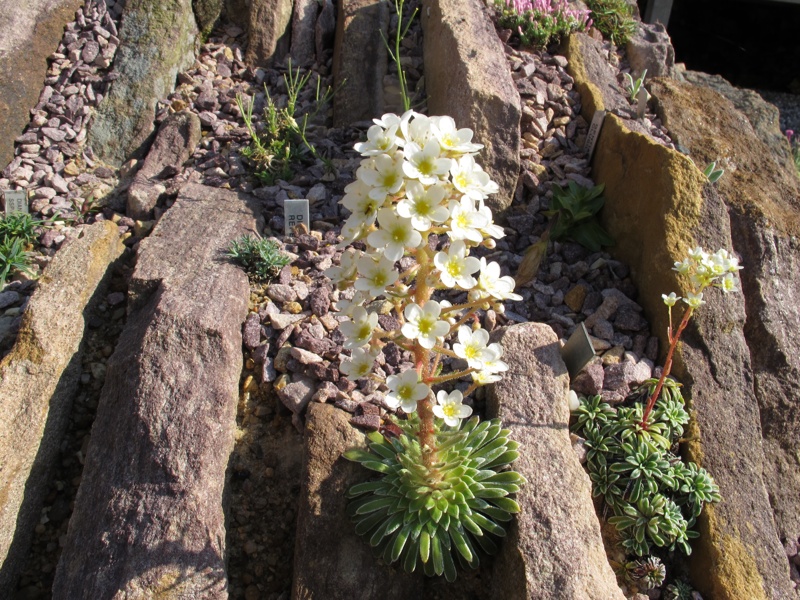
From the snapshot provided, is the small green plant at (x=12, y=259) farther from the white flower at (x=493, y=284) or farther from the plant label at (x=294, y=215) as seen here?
the white flower at (x=493, y=284)

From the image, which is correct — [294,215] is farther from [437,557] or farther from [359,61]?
[437,557]

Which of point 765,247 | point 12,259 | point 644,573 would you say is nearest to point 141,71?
point 12,259

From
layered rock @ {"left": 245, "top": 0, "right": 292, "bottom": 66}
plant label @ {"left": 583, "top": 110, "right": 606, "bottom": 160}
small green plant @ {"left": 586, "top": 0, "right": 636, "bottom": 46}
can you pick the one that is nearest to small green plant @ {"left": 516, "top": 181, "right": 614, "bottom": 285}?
plant label @ {"left": 583, "top": 110, "right": 606, "bottom": 160}

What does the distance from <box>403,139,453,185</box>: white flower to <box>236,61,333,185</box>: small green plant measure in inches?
97.6

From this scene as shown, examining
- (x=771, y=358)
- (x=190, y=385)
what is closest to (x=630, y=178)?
(x=771, y=358)

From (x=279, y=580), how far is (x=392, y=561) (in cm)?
64

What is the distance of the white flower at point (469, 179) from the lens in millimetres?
2188

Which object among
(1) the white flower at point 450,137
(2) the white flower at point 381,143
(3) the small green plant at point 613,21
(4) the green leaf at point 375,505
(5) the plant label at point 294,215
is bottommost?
(4) the green leaf at point 375,505

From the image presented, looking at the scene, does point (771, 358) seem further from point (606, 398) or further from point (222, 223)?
point (222, 223)

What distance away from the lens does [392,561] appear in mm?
2699

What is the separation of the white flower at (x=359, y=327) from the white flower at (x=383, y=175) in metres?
0.41

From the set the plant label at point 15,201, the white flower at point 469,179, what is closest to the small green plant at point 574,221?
the white flower at point 469,179

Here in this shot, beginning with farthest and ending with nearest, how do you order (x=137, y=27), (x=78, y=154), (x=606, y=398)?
(x=137, y=27) → (x=78, y=154) → (x=606, y=398)

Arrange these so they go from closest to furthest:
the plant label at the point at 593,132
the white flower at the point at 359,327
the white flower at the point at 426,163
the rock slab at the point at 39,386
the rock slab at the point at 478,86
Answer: the white flower at the point at 426,163
the white flower at the point at 359,327
the rock slab at the point at 39,386
the rock slab at the point at 478,86
the plant label at the point at 593,132
